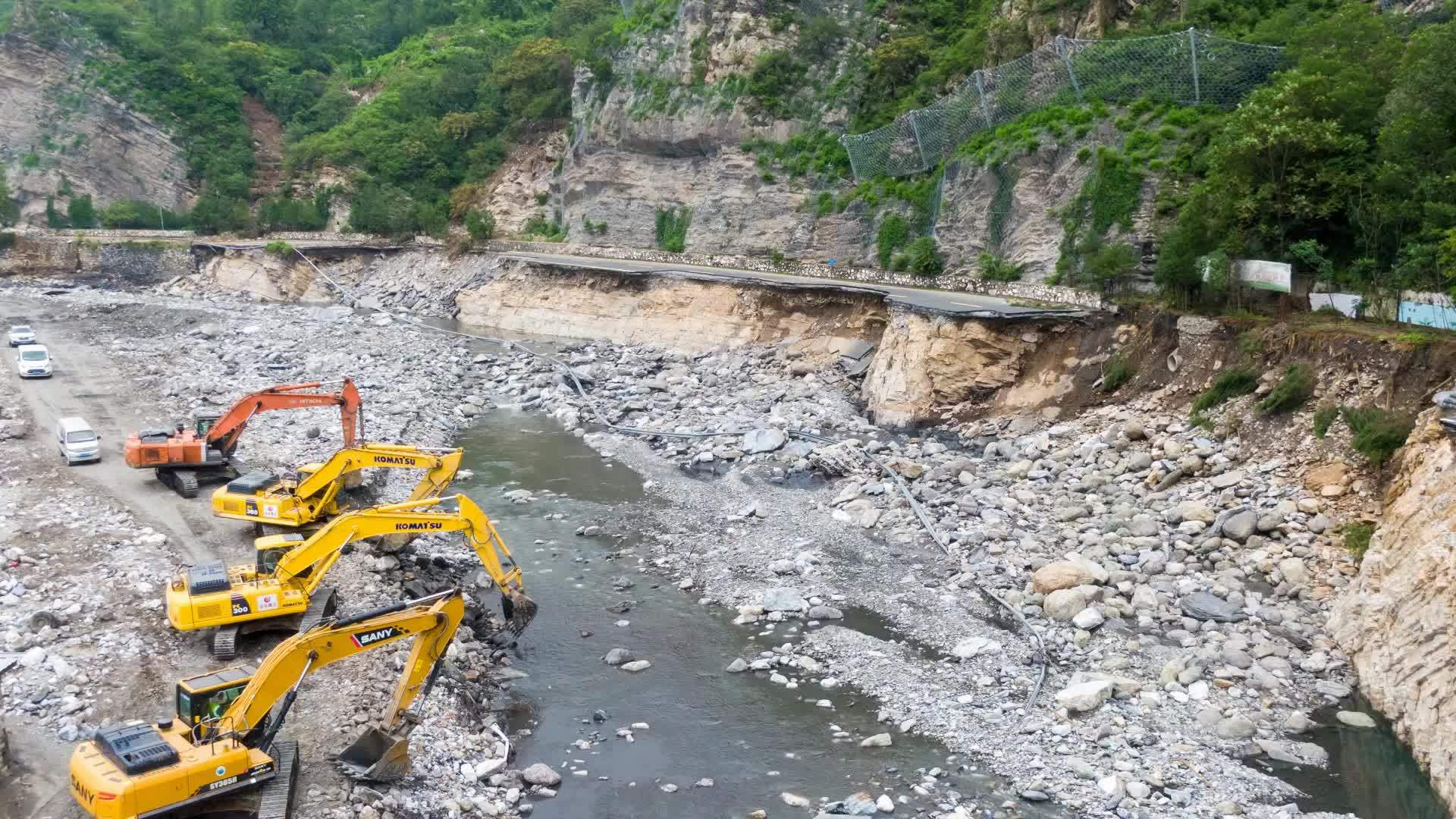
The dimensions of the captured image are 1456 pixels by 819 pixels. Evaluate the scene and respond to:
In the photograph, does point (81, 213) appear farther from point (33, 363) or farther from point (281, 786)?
point (281, 786)

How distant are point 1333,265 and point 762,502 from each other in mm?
13707

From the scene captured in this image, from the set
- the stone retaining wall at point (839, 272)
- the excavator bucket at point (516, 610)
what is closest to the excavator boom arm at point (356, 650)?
the excavator bucket at point (516, 610)

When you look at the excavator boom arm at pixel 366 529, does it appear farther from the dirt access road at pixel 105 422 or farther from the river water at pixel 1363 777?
the river water at pixel 1363 777

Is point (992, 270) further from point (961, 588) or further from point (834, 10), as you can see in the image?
point (834, 10)

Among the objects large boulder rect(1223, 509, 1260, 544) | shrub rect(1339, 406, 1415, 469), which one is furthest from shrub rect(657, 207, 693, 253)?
shrub rect(1339, 406, 1415, 469)

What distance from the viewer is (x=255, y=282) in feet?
186

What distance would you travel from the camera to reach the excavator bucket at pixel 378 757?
12.2m

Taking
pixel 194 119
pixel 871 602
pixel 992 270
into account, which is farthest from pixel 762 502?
pixel 194 119

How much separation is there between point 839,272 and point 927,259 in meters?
4.73

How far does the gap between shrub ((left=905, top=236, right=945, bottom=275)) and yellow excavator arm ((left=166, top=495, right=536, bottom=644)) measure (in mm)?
22878

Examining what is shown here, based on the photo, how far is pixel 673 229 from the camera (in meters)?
50.8

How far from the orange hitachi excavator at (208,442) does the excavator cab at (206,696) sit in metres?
10.5

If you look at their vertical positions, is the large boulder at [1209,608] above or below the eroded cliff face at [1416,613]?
below

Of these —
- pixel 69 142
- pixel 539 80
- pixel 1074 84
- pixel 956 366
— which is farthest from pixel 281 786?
pixel 69 142
